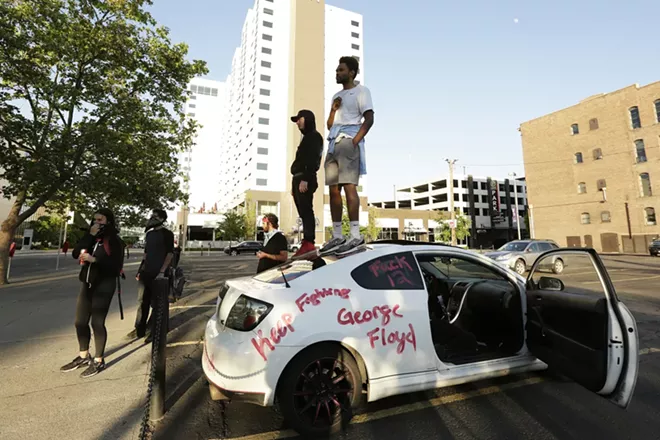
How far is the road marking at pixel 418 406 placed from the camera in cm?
249

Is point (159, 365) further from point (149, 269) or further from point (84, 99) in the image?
point (84, 99)

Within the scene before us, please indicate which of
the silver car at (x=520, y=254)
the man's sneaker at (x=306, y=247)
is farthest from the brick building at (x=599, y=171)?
the man's sneaker at (x=306, y=247)

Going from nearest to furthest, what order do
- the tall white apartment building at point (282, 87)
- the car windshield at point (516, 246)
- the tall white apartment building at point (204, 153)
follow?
1. the car windshield at point (516, 246)
2. the tall white apartment building at point (282, 87)
3. the tall white apartment building at point (204, 153)

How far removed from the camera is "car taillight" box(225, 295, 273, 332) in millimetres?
2375

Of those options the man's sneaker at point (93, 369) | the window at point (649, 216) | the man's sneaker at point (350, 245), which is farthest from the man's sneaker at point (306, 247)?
the window at point (649, 216)

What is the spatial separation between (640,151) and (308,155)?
49.0 meters

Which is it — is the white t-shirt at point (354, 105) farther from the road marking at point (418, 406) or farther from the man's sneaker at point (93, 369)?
the man's sneaker at point (93, 369)

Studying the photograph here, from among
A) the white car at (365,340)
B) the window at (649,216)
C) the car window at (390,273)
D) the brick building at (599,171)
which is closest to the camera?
the white car at (365,340)

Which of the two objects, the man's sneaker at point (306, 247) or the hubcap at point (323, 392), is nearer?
the hubcap at point (323, 392)

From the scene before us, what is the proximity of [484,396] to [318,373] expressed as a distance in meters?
1.78

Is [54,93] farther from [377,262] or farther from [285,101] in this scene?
[285,101]

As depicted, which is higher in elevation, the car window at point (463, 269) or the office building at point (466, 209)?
the office building at point (466, 209)

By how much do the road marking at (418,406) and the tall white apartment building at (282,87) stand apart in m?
48.7

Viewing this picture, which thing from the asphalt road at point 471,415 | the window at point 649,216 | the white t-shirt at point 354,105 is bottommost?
the asphalt road at point 471,415
